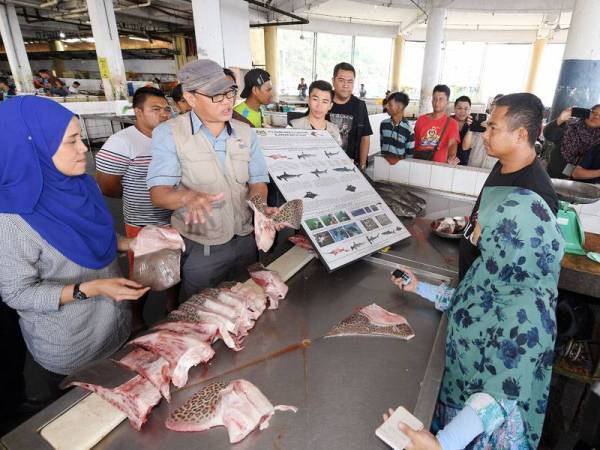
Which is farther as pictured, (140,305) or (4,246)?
(140,305)

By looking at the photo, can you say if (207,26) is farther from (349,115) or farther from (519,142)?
(519,142)

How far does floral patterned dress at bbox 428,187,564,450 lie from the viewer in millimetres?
1162

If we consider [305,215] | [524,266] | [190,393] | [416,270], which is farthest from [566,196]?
[190,393]

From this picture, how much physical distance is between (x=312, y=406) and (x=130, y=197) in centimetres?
196

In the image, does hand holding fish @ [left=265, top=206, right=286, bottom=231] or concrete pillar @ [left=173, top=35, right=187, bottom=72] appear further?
concrete pillar @ [left=173, top=35, right=187, bottom=72]

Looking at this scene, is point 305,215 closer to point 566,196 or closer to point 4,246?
point 4,246

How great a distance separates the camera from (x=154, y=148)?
1.85 meters

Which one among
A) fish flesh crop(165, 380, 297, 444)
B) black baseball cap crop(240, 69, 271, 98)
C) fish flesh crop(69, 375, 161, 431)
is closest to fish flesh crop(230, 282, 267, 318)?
fish flesh crop(165, 380, 297, 444)

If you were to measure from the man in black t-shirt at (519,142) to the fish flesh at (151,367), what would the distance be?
126 cm

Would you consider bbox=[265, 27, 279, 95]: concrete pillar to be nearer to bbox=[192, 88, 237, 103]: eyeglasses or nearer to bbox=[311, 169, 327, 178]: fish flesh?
bbox=[311, 169, 327, 178]: fish flesh

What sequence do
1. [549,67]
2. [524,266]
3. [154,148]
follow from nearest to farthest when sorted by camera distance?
→ [524,266] < [154,148] < [549,67]

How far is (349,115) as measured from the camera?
3541 millimetres

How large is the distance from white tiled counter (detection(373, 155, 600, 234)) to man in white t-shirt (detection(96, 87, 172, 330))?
2242 mm

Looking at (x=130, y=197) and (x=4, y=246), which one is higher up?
(x=4, y=246)
